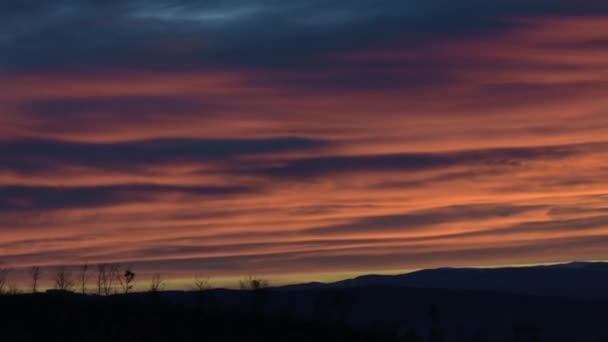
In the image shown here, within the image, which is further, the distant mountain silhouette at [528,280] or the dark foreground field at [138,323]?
the distant mountain silhouette at [528,280]

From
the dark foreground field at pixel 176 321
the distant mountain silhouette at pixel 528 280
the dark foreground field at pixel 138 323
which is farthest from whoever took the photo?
the distant mountain silhouette at pixel 528 280

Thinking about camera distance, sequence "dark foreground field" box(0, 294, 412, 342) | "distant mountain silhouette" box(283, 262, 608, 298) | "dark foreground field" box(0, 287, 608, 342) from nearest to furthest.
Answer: "dark foreground field" box(0, 294, 412, 342) → "dark foreground field" box(0, 287, 608, 342) → "distant mountain silhouette" box(283, 262, 608, 298)

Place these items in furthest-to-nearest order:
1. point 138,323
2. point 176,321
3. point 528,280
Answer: point 528,280 < point 176,321 < point 138,323

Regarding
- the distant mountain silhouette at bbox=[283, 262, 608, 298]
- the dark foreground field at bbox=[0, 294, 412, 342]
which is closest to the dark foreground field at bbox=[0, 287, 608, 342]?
the dark foreground field at bbox=[0, 294, 412, 342]

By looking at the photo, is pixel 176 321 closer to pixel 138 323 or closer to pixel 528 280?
pixel 138 323

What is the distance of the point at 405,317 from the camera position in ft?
293

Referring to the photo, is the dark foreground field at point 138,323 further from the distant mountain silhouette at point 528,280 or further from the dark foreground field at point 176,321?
the distant mountain silhouette at point 528,280

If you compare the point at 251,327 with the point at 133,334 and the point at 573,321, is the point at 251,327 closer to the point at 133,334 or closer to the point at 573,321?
the point at 133,334

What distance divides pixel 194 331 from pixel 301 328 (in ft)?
10.4

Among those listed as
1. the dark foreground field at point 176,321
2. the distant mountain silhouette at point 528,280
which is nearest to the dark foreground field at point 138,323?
the dark foreground field at point 176,321

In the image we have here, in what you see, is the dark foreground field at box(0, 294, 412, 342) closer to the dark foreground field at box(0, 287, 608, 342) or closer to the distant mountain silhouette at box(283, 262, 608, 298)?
the dark foreground field at box(0, 287, 608, 342)

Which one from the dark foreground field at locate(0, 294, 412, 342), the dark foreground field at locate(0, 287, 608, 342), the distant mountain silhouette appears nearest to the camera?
the dark foreground field at locate(0, 294, 412, 342)

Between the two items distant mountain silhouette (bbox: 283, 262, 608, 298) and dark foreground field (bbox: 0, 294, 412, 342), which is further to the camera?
distant mountain silhouette (bbox: 283, 262, 608, 298)

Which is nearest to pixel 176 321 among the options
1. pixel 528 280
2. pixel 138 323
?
pixel 138 323
